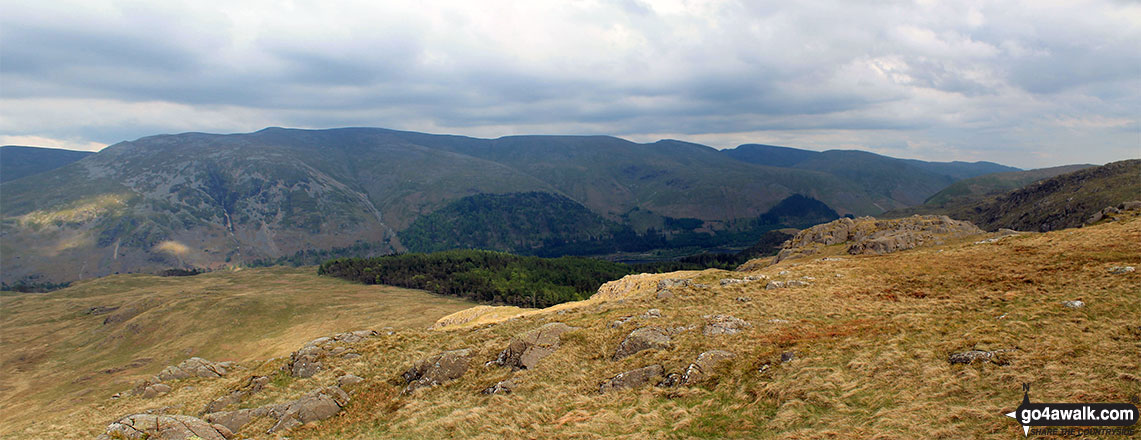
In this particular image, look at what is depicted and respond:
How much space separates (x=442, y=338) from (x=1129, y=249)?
191 ft

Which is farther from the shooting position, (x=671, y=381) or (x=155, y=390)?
(x=155, y=390)

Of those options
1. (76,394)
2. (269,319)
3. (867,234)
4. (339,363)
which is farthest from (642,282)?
(269,319)

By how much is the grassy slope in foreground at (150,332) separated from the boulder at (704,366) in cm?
7584

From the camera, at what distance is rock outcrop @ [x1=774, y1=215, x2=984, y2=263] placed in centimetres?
7125

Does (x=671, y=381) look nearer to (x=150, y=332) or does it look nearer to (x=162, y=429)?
(x=162, y=429)

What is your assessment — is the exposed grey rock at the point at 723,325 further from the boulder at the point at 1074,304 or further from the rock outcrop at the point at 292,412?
the rock outcrop at the point at 292,412

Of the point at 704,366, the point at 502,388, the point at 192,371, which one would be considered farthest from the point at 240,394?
the point at 704,366

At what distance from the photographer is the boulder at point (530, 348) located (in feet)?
112

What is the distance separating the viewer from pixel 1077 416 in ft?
55.9

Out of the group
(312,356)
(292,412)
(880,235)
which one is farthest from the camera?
(880,235)

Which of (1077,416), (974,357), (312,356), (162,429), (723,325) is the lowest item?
(312,356)

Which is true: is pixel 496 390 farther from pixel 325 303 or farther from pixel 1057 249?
pixel 325 303

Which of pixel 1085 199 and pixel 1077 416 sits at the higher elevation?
pixel 1085 199

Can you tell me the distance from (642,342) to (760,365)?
27.5 feet
